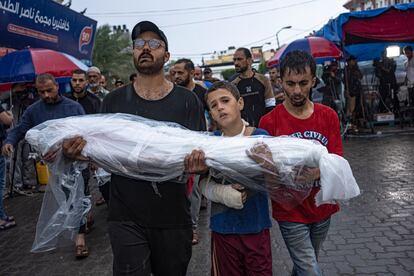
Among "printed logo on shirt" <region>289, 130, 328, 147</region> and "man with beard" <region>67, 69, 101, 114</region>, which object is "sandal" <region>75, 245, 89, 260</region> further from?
"printed logo on shirt" <region>289, 130, 328, 147</region>

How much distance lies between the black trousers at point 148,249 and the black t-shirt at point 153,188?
0.16ft

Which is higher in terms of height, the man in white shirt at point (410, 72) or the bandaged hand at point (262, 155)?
the man in white shirt at point (410, 72)

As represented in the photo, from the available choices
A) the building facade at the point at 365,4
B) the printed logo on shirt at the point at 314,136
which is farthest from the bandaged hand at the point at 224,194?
the building facade at the point at 365,4

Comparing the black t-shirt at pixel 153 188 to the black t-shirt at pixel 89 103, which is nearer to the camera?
the black t-shirt at pixel 153 188

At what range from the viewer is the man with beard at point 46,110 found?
4500 mm

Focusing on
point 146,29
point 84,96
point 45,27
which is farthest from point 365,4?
point 146,29

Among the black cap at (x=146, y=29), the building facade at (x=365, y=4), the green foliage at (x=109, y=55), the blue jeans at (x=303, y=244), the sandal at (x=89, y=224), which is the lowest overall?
the sandal at (x=89, y=224)

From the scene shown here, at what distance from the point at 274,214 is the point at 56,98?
2.93 m

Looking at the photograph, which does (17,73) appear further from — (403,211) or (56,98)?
(403,211)

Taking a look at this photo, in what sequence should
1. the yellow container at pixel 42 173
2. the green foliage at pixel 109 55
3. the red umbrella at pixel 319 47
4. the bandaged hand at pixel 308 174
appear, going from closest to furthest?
the bandaged hand at pixel 308 174 → the yellow container at pixel 42 173 → the red umbrella at pixel 319 47 → the green foliage at pixel 109 55

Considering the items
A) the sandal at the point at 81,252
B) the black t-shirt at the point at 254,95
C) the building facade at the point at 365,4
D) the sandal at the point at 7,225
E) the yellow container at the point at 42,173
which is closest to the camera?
the sandal at the point at 81,252

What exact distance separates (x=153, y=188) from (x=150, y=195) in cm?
5

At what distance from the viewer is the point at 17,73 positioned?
23.0 feet

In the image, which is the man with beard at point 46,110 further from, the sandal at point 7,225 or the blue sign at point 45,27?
the blue sign at point 45,27
